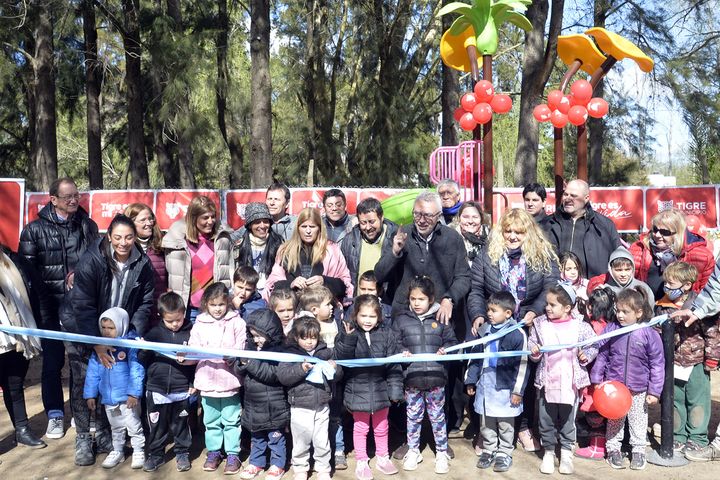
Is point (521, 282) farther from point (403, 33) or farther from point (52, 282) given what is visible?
point (403, 33)

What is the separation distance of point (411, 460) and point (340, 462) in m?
0.51

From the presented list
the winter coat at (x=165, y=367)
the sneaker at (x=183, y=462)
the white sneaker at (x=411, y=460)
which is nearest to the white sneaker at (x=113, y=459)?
the sneaker at (x=183, y=462)

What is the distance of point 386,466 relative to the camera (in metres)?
4.93

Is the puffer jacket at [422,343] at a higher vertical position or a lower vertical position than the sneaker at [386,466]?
higher

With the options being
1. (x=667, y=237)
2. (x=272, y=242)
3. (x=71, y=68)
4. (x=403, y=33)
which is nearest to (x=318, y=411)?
(x=272, y=242)

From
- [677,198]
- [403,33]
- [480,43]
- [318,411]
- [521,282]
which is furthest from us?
[403,33]

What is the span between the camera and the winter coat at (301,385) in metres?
4.69

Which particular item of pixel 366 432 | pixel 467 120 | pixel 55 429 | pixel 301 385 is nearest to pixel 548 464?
pixel 366 432

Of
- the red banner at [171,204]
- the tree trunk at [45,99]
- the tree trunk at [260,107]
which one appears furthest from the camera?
the tree trunk at [45,99]

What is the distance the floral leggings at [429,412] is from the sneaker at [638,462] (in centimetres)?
134

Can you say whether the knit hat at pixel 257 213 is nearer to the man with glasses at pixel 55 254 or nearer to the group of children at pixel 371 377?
the group of children at pixel 371 377

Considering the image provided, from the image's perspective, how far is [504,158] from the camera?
39188 mm

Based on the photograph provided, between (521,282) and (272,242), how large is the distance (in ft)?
6.50

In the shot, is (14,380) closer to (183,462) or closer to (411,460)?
(183,462)
